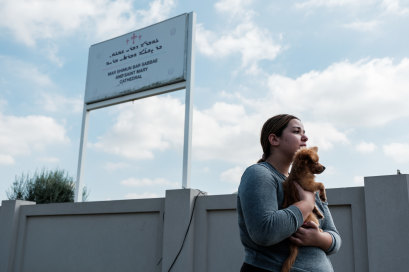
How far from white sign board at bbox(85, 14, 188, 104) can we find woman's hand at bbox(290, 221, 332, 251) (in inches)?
254

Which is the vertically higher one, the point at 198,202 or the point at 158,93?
the point at 158,93

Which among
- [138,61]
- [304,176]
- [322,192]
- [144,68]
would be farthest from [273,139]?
[138,61]

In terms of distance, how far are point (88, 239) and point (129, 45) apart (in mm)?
4670

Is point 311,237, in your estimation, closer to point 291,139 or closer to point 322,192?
point 322,192

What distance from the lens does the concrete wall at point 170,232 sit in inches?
177

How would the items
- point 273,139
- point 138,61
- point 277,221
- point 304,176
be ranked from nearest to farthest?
1. point 277,221
2. point 304,176
3. point 273,139
4. point 138,61

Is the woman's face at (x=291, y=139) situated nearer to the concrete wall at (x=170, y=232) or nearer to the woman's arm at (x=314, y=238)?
the woman's arm at (x=314, y=238)

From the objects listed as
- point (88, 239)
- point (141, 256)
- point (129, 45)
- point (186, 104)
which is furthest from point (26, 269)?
point (129, 45)

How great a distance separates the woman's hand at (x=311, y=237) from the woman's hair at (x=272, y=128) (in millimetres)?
447

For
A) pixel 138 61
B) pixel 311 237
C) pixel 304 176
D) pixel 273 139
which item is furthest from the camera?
pixel 138 61

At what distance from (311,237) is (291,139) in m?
0.49

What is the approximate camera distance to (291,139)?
6.69 ft

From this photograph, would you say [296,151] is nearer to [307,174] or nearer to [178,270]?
[307,174]

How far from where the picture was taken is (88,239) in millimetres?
7348
